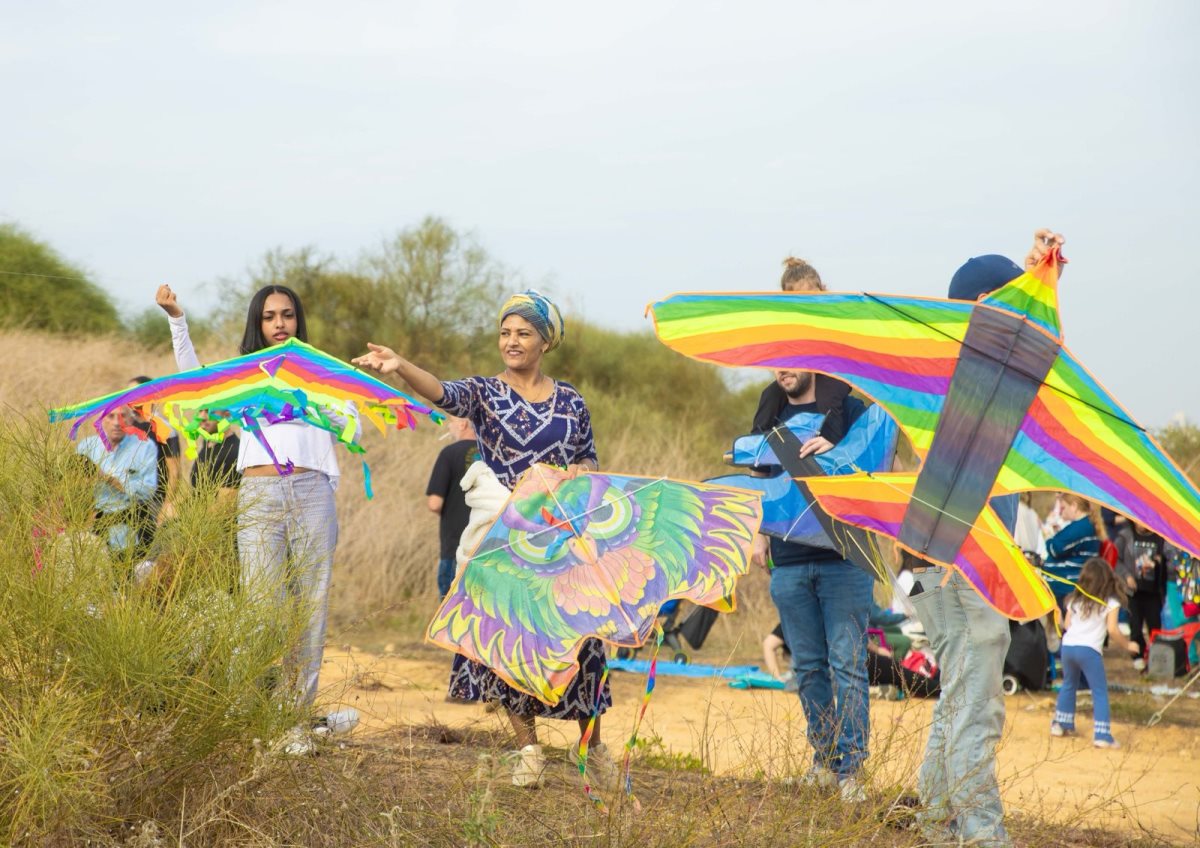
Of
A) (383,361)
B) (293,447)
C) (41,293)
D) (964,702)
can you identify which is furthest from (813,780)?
(41,293)

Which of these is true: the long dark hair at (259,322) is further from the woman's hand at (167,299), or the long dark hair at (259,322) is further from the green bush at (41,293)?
the green bush at (41,293)

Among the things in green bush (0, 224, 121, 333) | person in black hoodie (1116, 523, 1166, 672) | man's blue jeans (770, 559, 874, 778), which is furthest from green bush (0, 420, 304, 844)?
green bush (0, 224, 121, 333)

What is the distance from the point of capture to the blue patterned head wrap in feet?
15.3

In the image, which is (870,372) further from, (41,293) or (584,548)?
(41,293)

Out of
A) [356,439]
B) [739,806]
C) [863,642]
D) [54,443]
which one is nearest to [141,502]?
[54,443]

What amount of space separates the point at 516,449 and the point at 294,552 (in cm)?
94

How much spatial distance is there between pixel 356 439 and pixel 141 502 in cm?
141

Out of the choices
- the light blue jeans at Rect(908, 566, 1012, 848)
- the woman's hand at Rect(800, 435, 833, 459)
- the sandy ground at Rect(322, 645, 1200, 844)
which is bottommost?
the sandy ground at Rect(322, 645, 1200, 844)

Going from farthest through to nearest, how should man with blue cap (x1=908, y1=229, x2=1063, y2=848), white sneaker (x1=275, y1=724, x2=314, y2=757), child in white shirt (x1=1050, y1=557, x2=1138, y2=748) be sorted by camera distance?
1. child in white shirt (x1=1050, y1=557, x2=1138, y2=748)
2. man with blue cap (x1=908, y1=229, x2=1063, y2=848)
3. white sneaker (x1=275, y1=724, x2=314, y2=757)

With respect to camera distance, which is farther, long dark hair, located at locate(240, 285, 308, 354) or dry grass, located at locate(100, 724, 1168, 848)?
long dark hair, located at locate(240, 285, 308, 354)

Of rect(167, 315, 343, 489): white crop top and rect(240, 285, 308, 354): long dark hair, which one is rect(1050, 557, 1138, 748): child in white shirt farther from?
rect(240, 285, 308, 354): long dark hair

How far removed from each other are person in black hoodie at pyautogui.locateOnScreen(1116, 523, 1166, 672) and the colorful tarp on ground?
6.97 meters

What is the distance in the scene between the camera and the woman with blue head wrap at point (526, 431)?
4477 mm

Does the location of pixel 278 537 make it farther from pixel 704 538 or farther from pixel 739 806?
pixel 739 806
